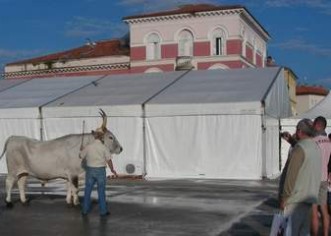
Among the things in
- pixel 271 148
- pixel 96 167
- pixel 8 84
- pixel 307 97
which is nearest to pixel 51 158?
pixel 96 167

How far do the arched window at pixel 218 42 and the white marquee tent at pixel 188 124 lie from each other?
3966cm

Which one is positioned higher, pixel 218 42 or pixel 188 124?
pixel 218 42

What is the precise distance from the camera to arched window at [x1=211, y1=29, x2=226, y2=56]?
65.1 m

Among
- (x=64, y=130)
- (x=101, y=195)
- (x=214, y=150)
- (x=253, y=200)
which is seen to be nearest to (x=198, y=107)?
(x=214, y=150)

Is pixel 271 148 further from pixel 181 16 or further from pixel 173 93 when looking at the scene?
pixel 181 16

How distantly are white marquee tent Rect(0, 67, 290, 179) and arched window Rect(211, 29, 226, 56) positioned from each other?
3966cm

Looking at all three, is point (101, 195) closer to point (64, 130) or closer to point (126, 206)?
point (126, 206)

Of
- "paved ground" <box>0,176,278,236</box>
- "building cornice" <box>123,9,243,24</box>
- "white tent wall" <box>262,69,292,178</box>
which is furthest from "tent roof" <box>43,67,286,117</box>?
"building cornice" <box>123,9,243,24</box>

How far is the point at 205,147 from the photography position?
22516 millimetres

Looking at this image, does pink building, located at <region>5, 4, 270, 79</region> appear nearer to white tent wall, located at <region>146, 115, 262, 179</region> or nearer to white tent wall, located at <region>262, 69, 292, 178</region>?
white tent wall, located at <region>262, 69, 292, 178</region>

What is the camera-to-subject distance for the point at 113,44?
75000 mm

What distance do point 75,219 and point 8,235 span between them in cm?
193

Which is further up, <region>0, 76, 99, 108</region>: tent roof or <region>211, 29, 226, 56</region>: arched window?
<region>211, 29, 226, 56</region>: arched window

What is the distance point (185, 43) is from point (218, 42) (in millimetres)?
3854
